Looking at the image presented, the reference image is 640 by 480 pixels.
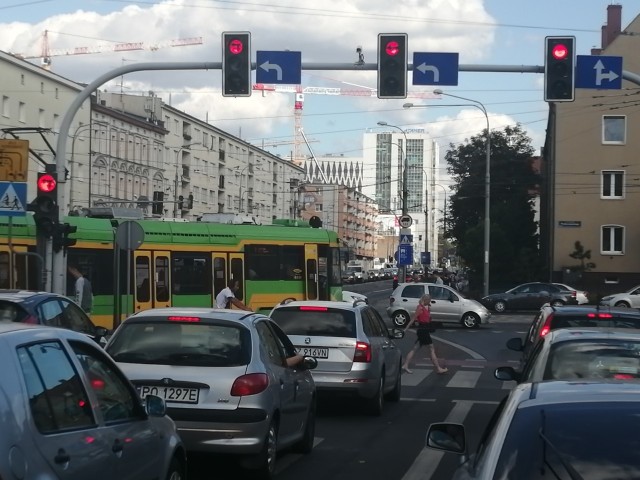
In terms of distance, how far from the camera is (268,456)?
10172 millimetres

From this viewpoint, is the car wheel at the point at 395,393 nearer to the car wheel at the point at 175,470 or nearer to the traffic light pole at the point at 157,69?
the traffic light pole at the point at 157,69

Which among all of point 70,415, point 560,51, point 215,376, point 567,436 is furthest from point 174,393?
point 560,51

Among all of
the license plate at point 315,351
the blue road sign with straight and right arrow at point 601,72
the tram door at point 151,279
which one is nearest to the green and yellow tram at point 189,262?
the tram door at point 151,279

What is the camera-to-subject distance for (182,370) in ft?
32.9

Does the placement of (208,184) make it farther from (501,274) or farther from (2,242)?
(2,242)

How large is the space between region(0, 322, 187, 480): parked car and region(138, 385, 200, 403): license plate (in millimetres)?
2467

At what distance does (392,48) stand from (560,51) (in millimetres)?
3112

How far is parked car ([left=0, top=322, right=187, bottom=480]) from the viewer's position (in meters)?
5.04

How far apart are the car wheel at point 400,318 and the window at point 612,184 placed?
23.7 m

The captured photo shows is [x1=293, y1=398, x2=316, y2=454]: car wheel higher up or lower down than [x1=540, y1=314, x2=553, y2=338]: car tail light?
lower down

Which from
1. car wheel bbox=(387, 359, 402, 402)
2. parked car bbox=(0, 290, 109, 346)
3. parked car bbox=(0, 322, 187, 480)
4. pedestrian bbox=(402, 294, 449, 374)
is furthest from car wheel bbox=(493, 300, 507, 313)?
parked car bbox=(0, 322, 187, 480)

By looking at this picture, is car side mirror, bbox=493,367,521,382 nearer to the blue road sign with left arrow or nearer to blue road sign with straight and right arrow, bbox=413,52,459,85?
blue road sign with straight and right arrow, bbox=413,52,459,85

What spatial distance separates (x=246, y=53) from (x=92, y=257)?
10260 millimetres

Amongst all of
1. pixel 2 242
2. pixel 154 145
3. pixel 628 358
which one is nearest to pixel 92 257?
pixel 2 242
